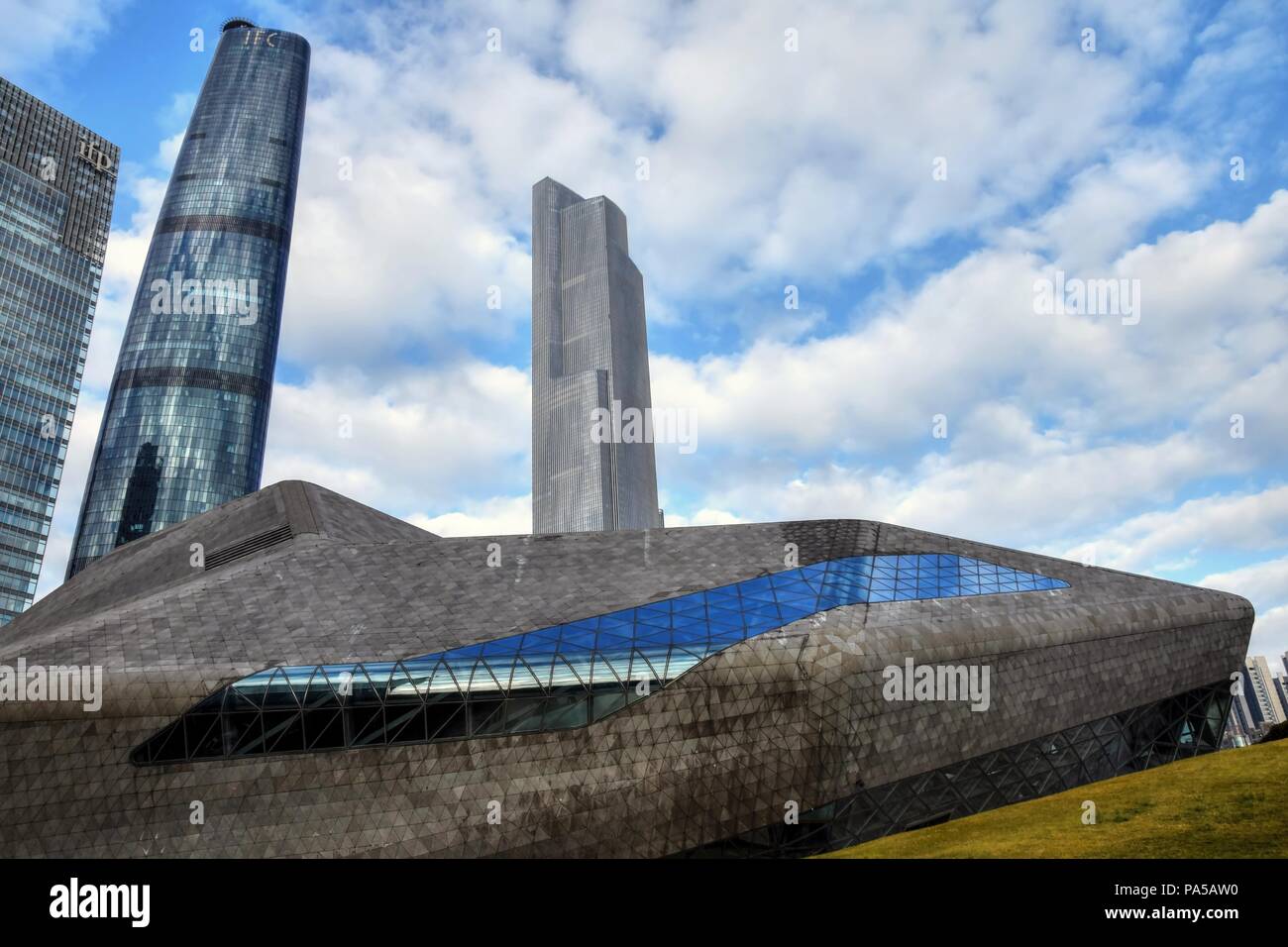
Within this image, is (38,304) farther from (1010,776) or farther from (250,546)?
(1010,776)

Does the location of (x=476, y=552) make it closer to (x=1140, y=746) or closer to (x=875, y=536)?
(x=875, y=536)

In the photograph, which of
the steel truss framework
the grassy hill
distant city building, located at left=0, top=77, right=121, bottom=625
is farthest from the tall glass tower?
the grassy hill

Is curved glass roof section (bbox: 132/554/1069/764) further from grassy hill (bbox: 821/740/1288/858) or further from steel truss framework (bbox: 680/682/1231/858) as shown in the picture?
grassy hill (bbox: 821/740/1288/858)

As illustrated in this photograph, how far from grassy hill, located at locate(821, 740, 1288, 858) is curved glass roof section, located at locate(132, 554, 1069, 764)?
10.3 m

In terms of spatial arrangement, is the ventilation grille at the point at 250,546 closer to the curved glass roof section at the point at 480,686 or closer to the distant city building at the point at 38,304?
the curved glass roof section at the point at 480,686

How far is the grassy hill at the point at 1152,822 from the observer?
65.3 ft

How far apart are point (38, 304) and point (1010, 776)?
171225 mm

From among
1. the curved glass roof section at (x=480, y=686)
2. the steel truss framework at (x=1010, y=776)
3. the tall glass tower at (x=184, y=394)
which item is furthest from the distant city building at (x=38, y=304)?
the steel truss framework at (x=1010, y=776)

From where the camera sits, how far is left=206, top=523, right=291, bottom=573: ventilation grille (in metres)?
52.2

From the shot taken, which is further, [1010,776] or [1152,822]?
[1010,776]

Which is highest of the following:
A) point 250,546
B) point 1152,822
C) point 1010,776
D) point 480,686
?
point 250,546

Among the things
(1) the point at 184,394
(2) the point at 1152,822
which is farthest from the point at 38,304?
(2) the point at 1152,822

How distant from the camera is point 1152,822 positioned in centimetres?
2220
